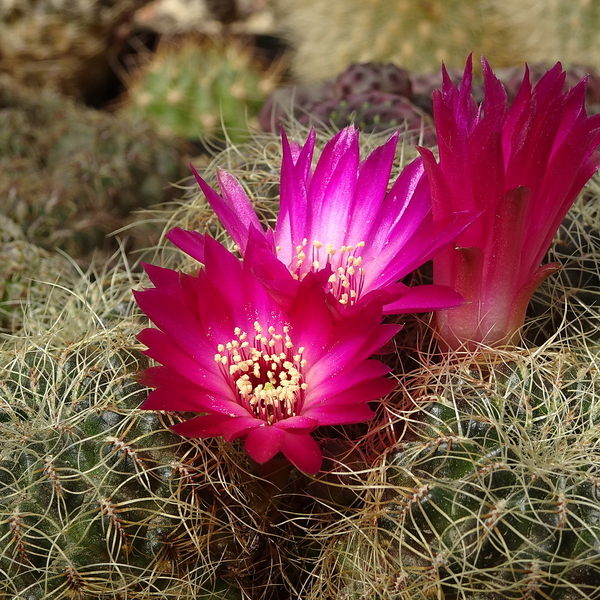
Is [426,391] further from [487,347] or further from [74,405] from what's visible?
[74,405]

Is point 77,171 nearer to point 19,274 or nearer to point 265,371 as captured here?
point 19,274

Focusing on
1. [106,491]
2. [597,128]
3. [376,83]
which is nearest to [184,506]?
[106,491]

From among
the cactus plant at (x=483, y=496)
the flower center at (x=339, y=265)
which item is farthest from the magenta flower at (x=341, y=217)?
the cactus plant at (x=483, y=496)

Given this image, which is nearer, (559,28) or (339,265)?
(339,265)

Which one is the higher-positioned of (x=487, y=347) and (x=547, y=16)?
(x=487, y=347)

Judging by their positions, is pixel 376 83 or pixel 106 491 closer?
pixel 106 491

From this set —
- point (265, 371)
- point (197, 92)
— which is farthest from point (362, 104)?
point (197, 92)
